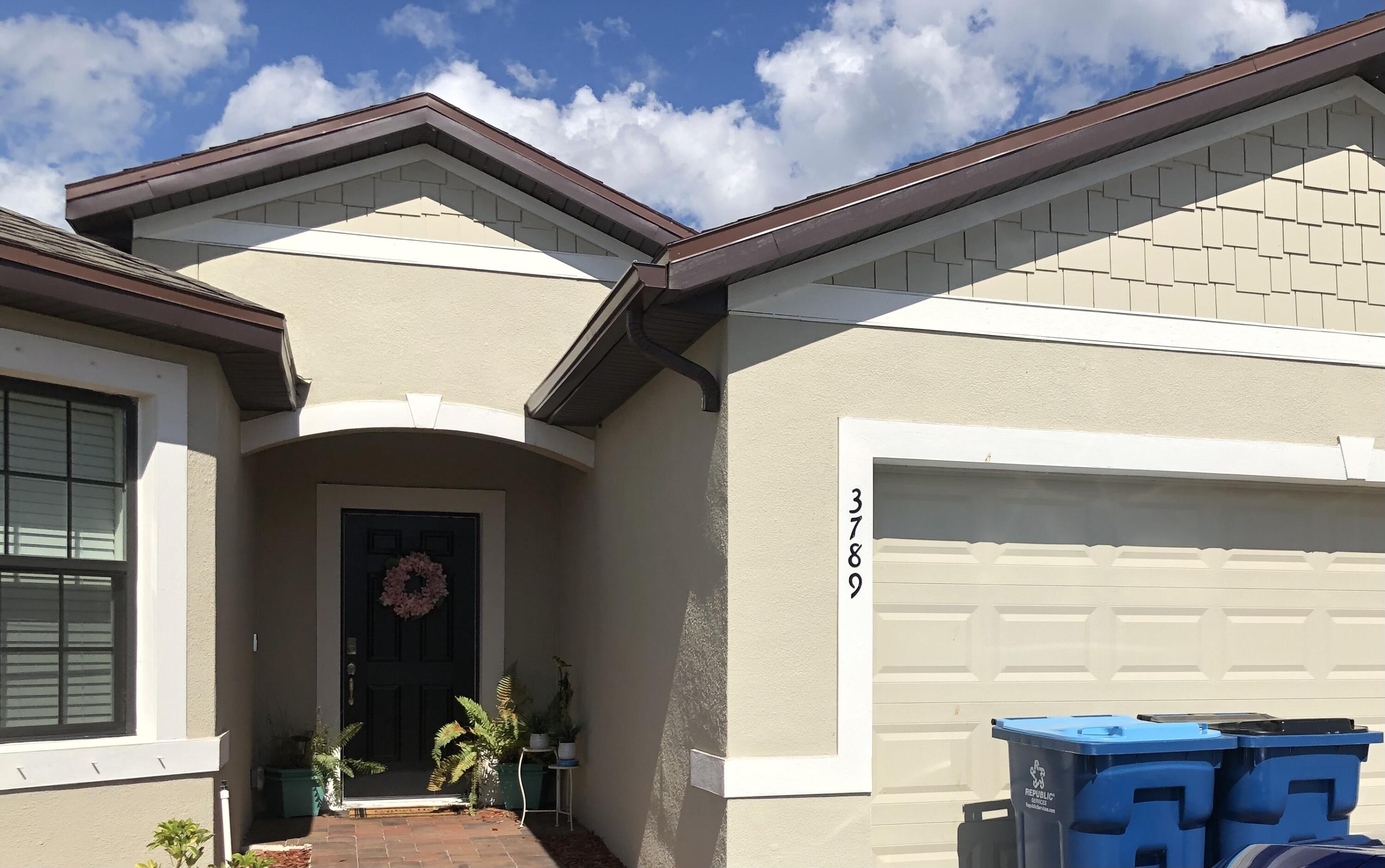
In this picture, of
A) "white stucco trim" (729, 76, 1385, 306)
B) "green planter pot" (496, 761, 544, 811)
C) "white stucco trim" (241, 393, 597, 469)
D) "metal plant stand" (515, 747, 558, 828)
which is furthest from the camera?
"green planter pot" (496, 761, 544, 811)

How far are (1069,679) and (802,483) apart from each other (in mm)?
1785

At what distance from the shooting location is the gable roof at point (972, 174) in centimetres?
528

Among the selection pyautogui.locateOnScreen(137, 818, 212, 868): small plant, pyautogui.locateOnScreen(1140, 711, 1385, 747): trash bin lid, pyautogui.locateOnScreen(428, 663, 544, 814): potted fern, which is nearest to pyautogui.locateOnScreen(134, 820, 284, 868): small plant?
pyautogui.locateOnScreen(137, 818, 212, 868): small plant

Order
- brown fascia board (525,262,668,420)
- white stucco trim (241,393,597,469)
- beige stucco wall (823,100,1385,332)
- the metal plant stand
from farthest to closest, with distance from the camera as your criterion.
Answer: the metal plant stand, white stucco trim (241,393,597,469), beige stucco wall (823,100,1385,332), brown fascia board (525,262,668,420)

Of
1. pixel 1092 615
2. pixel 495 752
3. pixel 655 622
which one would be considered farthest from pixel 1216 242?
pixel 495 752

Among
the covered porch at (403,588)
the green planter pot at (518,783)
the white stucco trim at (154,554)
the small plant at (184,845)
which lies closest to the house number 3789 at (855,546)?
the small plant at (184,845)

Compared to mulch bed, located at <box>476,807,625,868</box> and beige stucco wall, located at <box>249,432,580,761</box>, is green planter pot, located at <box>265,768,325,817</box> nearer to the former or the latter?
beige stucco wall, located at <box>249,432,580,761</box>

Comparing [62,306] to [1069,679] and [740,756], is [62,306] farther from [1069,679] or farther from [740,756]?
[1069,679]

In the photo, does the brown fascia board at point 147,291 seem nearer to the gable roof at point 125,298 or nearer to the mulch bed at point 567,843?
the gable roof at point 125,298

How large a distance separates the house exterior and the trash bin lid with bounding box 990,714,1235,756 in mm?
527

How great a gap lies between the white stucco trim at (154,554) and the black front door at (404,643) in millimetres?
4304

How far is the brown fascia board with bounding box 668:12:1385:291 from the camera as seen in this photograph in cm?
527

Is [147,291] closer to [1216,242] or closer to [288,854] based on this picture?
[288,854]

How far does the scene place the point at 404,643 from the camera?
34.8 ft
